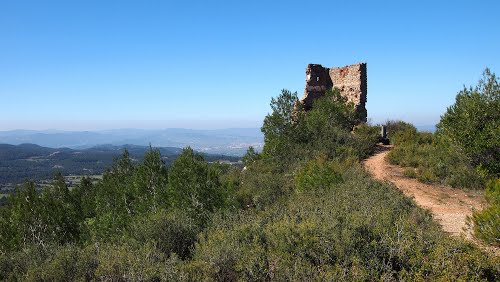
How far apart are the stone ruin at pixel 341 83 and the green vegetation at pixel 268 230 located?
618 centimetres

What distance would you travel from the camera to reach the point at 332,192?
11508 mm

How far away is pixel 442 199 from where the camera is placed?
1333cm

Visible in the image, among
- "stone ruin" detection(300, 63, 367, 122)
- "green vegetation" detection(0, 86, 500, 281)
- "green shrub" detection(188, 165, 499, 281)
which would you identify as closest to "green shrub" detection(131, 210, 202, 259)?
"green vegetation" detection(0, 86, 500, 281)

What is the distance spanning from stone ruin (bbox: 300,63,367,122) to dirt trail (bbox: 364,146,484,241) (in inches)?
471

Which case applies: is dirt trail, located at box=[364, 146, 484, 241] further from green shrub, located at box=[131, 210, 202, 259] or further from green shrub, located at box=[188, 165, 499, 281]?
green shrub, located at box=[131, 210, 202, 259]

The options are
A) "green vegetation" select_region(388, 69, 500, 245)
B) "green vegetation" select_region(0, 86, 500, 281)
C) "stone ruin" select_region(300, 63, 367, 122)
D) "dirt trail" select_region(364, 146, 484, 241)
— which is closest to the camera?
"green vegetation" select_region(0, 86, 500, 281)

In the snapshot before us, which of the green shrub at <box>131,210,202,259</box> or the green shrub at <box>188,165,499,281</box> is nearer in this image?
the green shrub at <box>188,165,499,281</box>

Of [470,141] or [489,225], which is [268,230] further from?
[470,141]

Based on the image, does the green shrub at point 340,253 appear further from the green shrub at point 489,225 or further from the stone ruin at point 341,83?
the stone ruin at point 341,83

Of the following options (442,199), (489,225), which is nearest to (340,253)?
(489,225)

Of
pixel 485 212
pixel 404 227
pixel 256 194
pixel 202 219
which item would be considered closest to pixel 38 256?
pixel 202 219

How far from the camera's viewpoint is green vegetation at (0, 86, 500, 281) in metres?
6.20

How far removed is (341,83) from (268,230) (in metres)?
25.7

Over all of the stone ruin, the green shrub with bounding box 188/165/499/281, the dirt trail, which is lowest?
the dirt trail
